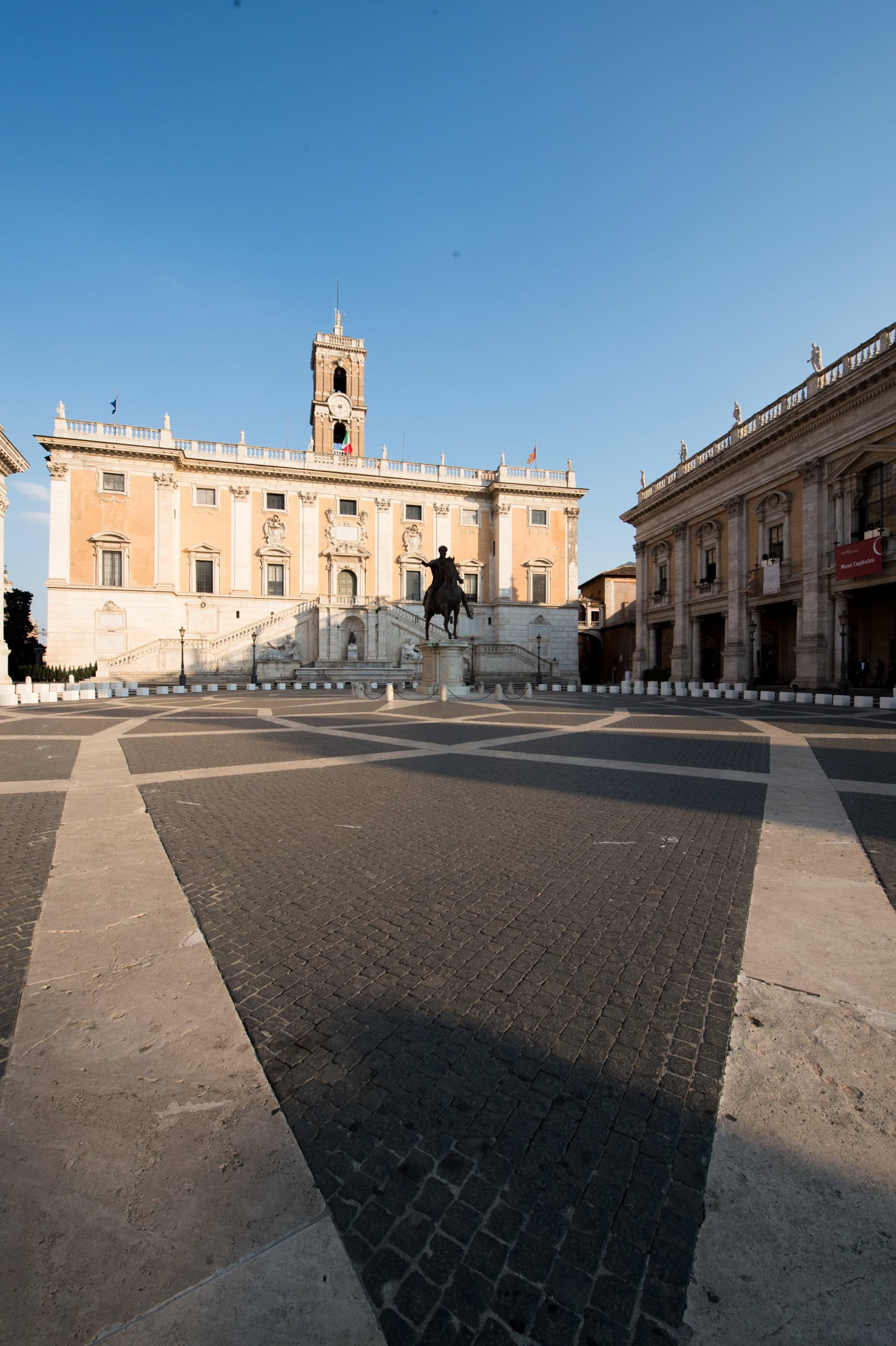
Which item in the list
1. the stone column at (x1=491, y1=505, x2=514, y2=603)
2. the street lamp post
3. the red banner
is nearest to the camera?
the red banner

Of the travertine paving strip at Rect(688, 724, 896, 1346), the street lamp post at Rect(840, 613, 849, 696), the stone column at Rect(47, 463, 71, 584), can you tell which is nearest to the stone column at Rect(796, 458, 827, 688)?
the street lamp post at Rect(840, 613, 849, 696)

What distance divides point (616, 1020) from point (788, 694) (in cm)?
2476

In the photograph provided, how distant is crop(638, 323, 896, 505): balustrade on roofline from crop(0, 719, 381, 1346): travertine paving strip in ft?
→ 97.2

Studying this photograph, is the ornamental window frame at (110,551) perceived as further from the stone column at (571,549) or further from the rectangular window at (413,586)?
the stone column at (571,549)

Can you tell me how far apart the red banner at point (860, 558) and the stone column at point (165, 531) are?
37.7 metres

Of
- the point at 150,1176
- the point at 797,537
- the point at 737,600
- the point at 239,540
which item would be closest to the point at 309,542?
the point at 239,540

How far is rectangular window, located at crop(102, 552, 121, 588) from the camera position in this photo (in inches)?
1569

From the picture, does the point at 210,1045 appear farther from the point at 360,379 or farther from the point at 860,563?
the point at 360,379

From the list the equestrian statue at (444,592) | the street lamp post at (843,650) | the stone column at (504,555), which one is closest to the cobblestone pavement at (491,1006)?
the equestrian statue at (444,592)

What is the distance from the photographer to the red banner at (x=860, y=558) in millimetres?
23250

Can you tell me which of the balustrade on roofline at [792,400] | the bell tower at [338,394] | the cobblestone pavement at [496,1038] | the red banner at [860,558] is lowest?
the cobblestone pavement at [496,1038]

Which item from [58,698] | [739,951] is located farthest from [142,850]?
[58,698]

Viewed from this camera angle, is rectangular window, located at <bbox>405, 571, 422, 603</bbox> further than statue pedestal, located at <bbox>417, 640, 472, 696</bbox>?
Yes

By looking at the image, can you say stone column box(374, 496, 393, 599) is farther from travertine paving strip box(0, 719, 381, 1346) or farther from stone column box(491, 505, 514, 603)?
travertine paving strip box(0, 719, 381, 1346)
